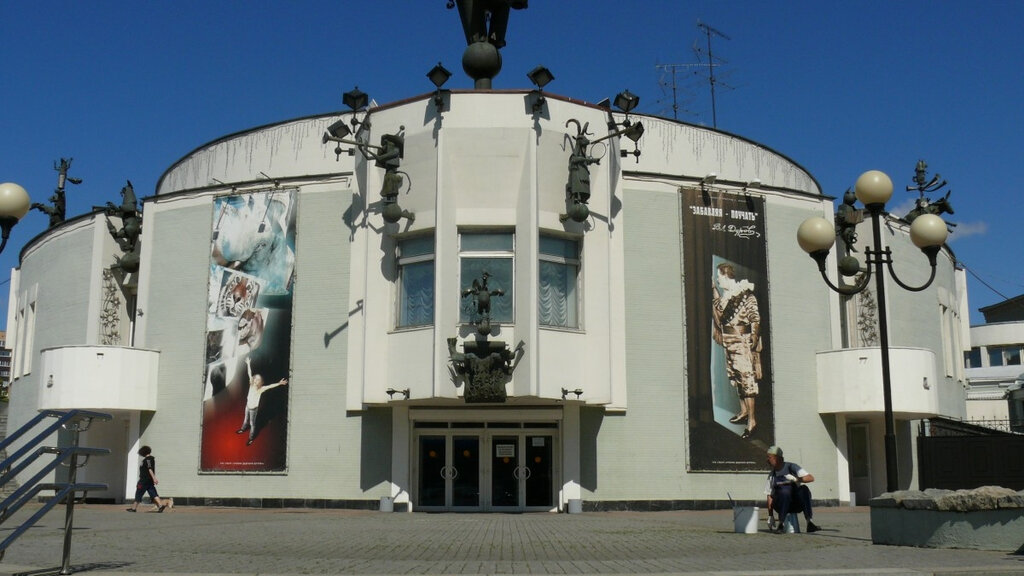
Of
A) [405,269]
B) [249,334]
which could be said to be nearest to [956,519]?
[405,269]

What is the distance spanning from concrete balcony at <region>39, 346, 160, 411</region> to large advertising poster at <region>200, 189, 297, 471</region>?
5.99ft

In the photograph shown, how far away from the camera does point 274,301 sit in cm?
2664

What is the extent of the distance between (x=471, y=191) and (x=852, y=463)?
13286 mm

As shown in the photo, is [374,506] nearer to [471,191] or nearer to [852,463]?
[471,191]

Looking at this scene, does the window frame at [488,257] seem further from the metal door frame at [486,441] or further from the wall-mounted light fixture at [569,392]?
the metal door frame at [486,441]

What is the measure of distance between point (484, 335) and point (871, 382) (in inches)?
407

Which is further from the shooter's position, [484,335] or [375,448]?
[375,448]

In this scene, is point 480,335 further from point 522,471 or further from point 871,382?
point 871,382

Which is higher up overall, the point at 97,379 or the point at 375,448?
the point at 97,379

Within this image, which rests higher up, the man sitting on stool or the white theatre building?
the white theatre building

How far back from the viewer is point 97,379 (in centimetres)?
2697

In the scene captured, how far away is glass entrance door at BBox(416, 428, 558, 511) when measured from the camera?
2522cm

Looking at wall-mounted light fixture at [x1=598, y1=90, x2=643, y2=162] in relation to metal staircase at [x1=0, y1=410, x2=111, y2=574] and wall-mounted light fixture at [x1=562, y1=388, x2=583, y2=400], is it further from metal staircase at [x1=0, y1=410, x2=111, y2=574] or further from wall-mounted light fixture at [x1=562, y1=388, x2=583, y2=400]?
metal staircase at [x1=0, y1=410, x2=111, y2=574]
